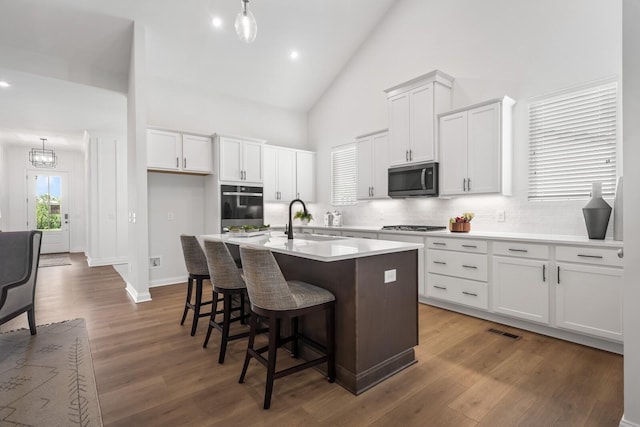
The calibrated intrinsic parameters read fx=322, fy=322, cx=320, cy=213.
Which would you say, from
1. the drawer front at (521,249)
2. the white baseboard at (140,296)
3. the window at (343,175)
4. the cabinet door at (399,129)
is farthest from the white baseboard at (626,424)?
the white baseboard at (140,296)

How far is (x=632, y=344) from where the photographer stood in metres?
1.63

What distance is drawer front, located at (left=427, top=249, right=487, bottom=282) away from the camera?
11.2 ft

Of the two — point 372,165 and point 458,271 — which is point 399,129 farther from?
point 458,271

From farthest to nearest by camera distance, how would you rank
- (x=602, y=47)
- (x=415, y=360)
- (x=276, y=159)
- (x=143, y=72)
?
(x=276, y=159)
(x=143, y=72)
(x=602, y=47)
(x=415, y=360)

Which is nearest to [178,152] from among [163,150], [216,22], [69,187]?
[163,150]

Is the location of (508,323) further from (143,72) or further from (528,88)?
(143,72)

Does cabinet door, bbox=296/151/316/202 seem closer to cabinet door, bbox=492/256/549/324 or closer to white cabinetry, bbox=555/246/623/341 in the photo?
cabinet door, bbox=492/256/549/324

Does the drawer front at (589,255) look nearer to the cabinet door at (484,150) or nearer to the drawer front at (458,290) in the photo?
the drawer front at (458,290)

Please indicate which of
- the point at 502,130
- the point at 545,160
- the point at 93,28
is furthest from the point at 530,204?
the point at 93,28

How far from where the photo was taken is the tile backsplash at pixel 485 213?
334 cm

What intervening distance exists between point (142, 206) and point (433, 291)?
3874 mm

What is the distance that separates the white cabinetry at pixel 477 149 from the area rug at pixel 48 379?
3.94 metres

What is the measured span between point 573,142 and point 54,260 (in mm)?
10169

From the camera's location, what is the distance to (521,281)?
10.2 ft
